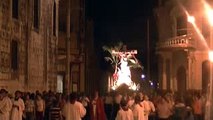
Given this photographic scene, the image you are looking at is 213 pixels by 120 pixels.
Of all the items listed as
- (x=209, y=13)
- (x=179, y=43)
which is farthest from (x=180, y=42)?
(x=209, y=13)

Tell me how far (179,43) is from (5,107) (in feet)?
79.1

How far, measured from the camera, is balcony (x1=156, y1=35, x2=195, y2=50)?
4253 centimetres

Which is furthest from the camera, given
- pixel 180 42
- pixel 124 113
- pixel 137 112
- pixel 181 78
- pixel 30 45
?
pixel 181 78

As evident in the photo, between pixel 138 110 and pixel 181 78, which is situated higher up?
pixel 181 78

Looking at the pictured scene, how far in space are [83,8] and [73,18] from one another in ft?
6.03

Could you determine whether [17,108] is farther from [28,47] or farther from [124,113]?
[28,47]

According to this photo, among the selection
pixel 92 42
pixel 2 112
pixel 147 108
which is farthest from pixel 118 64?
pixel 2 112

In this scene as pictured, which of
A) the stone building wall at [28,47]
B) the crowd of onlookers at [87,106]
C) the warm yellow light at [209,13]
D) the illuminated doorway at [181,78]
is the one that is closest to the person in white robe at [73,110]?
the crowd of onlookers at [87,106]

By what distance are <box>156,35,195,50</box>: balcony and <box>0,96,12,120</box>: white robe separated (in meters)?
22.6

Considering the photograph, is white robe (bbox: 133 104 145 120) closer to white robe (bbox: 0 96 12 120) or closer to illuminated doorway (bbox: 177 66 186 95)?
white robe (bbox: 0 96 12 120)

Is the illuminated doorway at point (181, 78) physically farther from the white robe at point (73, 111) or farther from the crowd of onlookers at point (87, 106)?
the white robe at point (73, 111)

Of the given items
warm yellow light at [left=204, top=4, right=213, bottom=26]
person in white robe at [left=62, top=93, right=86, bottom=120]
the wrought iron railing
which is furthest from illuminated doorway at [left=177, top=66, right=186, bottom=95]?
person in white robe at [left=62, top=93, right=86, bottom=120]

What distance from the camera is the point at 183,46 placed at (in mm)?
43000

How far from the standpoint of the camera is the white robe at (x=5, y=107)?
2155 centimetres
